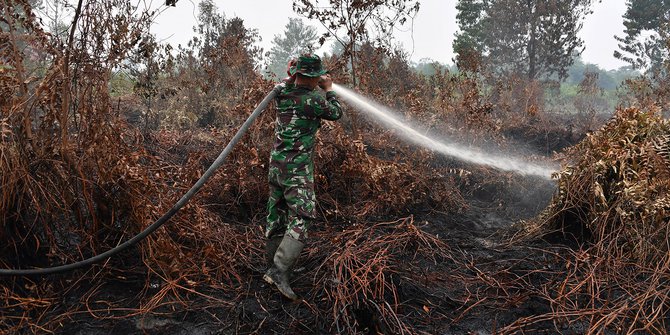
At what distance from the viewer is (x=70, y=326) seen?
9.87ft

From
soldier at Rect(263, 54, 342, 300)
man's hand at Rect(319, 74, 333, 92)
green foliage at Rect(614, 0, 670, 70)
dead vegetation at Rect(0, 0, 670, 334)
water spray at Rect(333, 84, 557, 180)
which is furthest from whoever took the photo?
green foliage at Rect(614, 0, 670, 70)

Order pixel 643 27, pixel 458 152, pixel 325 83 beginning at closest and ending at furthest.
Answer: pixel 325 83 → pixel 458 152 → pixel 643 27

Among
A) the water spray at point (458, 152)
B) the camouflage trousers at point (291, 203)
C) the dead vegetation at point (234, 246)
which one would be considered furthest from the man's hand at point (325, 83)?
the water spray at point (458, 152)

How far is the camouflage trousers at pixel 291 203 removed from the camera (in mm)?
3555

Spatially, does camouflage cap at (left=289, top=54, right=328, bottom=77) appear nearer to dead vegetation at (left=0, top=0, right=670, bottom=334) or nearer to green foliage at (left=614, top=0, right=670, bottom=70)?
dead vegetation at (left=0, top=0, right=670, bottom=334)


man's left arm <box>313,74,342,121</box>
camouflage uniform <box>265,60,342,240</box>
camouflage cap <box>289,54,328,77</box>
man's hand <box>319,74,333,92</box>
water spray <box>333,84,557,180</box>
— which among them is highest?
camouflage cap <box>289,54,328,77</box>

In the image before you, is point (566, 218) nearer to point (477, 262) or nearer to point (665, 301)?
point (477, 262)

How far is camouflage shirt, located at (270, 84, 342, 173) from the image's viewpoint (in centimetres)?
364

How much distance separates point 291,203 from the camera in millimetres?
3605

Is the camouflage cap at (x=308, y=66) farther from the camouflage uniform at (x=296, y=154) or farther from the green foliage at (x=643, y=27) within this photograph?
the green foliage at (x=643, y=27)

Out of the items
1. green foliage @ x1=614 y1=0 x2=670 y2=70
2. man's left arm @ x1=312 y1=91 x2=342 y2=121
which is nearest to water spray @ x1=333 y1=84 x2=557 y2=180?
man's left arm @ x1=312 y1=91 x2=342 y2=121

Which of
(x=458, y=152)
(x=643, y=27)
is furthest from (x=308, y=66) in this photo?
(x=643, y=27)

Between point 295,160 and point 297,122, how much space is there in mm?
→ 308

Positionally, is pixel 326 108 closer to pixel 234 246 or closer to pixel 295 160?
pixel 295 160
